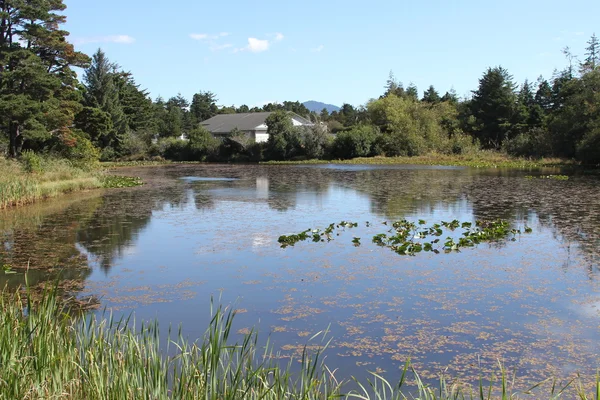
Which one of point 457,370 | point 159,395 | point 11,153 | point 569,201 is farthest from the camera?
point 11,153

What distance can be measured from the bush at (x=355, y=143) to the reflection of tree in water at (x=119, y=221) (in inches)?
1113

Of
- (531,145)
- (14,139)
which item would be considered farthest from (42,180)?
(531,145)

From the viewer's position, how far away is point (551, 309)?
6781 millimetres

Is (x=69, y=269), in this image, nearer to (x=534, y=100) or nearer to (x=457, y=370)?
(x=457, y=370)

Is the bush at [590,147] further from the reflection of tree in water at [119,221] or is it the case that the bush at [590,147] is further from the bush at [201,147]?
the bush at [201,147]

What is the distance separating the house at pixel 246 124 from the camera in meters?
61.4

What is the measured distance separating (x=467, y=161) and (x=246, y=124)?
28.9 metres

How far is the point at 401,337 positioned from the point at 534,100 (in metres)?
55.2

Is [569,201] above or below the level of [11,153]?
below

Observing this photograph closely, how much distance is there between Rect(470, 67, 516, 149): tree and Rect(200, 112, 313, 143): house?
1871 cm

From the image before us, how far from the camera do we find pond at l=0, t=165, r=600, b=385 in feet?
18.3

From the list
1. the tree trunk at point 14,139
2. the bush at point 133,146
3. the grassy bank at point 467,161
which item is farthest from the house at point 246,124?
the tree trunk at point 14,139

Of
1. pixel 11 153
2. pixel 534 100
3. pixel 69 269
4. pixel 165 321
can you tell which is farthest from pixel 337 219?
pixel 534 100

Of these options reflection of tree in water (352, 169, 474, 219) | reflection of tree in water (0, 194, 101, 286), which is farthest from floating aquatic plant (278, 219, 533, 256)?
reflection of tree in water (0, 194, 101, 286)
